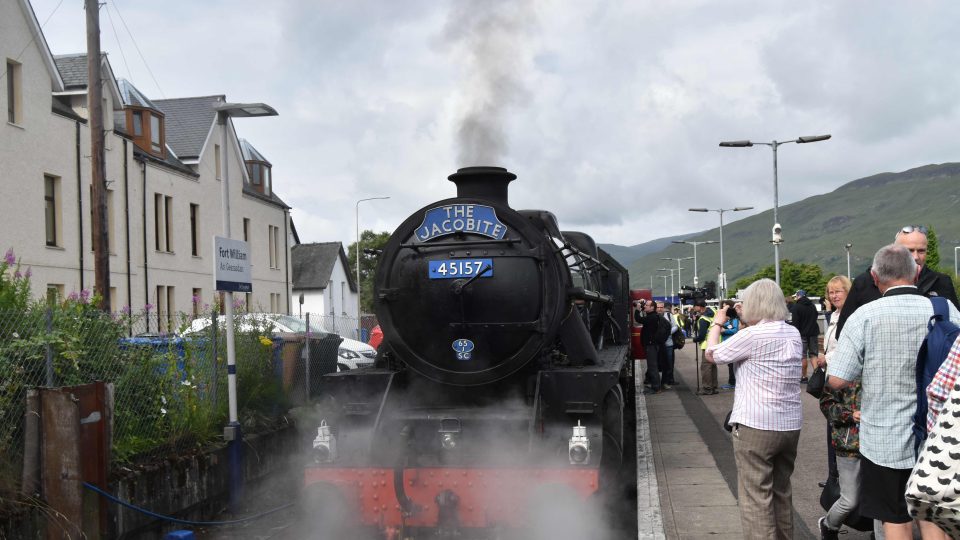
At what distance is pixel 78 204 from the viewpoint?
70.0ft

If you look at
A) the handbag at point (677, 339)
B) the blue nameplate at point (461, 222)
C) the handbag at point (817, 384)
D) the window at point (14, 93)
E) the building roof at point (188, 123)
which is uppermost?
the building roof at point (188, 123)

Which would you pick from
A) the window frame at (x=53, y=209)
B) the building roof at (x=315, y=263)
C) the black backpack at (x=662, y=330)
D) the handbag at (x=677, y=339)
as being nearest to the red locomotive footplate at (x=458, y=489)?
the black backpack at (x=662, y=330)

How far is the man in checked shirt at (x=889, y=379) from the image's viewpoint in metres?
4.25

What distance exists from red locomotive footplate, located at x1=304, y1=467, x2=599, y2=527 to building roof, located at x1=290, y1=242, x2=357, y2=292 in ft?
129

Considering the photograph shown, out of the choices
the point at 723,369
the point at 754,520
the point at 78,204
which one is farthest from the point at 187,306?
the point at 754,520

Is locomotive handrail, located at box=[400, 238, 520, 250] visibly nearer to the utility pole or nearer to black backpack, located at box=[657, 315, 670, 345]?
the utility pole

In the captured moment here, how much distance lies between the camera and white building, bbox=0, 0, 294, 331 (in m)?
19.3

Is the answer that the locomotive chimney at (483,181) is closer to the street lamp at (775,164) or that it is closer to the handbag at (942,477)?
the handbag at (942,477)

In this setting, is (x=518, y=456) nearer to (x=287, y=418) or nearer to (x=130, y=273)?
(x=287, y=418)

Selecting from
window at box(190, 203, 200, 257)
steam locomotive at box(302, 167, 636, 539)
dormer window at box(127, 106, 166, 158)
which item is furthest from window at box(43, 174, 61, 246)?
steam locomotive at box(302, 167, 636, 539)

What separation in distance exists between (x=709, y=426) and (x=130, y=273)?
17385mm

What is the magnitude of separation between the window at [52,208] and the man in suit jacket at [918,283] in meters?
19.2

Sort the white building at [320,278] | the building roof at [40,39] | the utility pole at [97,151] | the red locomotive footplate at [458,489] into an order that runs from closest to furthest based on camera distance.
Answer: the red locomotive footplate at [458,489] → the utility pole at [97,151] → the building roof at [40,39] → the white building at [320,278]

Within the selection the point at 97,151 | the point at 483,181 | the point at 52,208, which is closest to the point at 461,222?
the point at 483,181
